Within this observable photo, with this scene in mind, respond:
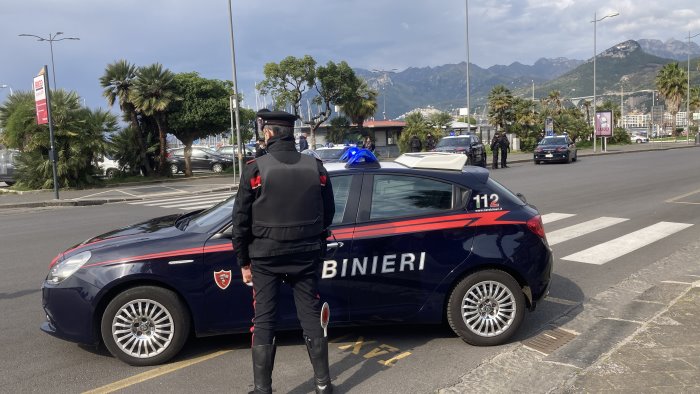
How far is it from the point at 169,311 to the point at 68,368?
910mm

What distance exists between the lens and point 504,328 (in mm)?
4375

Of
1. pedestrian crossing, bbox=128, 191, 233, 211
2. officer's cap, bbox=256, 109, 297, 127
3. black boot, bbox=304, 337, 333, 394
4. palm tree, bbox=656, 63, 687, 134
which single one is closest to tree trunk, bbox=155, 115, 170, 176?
pedestrian crossing, bbox=128, 191, 233, 211

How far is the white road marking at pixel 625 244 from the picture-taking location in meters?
7.25

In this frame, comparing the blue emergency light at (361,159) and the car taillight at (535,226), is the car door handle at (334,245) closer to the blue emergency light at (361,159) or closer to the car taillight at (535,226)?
the blue emergency light at (361,159)

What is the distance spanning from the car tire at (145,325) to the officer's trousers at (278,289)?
1.04 metres

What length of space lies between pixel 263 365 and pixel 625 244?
668cm

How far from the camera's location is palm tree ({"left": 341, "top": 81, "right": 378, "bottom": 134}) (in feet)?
144

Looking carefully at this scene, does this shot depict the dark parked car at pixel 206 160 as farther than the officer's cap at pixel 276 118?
Yes

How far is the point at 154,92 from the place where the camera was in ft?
74.7

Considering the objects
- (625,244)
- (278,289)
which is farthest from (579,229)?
(278,289)

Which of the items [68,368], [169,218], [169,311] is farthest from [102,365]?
[169,218]

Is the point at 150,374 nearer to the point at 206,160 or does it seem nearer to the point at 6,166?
the point at 6,166

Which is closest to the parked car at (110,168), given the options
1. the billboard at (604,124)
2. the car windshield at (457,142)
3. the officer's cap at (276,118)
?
the car windshield at (457,142)

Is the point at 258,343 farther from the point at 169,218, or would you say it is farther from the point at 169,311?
the point at 169,218
